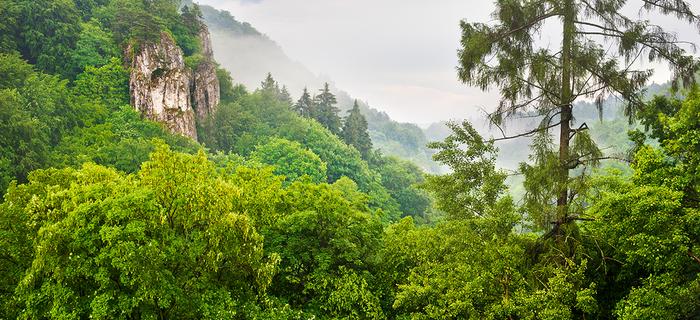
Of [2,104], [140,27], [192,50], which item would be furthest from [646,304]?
[192,50]

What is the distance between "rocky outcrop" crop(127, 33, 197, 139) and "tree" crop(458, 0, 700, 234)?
58.3m

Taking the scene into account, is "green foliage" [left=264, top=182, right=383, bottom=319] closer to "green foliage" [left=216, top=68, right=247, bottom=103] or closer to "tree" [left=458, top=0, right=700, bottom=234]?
"tree" [left=458, top=0, right=700, bottom=234]

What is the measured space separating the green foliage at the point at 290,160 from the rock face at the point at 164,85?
37.0ft

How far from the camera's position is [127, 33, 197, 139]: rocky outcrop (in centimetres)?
6400

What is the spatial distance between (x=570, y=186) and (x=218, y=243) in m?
10.8

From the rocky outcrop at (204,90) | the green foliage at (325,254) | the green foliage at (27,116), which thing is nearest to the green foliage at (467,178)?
the green foliage at (325,254)

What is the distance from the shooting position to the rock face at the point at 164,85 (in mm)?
64062

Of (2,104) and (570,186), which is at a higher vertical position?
(2,104)

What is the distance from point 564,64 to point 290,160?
2497 inches

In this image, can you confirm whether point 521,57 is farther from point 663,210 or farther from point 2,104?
point 2,104

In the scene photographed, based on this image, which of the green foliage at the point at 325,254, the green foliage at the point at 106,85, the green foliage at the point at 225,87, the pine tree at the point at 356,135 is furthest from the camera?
the pine tree at the point at 356,135

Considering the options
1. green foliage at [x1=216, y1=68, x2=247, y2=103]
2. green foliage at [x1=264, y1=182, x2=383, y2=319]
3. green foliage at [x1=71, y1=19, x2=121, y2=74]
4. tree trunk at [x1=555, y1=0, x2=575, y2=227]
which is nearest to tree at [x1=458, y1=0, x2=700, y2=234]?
tree trunk at [x1=555, y1=0, x2=575, y2=227]

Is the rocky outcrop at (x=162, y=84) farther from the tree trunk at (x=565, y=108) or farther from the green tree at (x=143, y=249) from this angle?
the tree trunk at (x=565, y=108)

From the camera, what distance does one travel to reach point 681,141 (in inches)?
468
